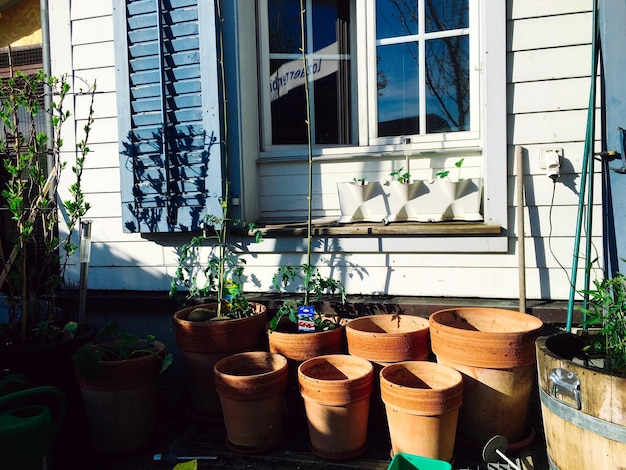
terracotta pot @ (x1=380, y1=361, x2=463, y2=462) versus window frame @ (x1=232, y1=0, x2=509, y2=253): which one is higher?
window frame @ (x1=232, y1=0, x2=509, y2=253)

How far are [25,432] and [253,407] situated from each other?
0.93 m

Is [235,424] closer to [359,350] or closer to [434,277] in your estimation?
[359,350]

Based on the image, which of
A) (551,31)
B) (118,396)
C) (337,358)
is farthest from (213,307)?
(551,31)

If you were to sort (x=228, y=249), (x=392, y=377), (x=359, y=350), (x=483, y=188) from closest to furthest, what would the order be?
1. (x=392, y=377)
2. (x=359, y=350)
3. (x=483, y=188)
4. (x=228, y=249)

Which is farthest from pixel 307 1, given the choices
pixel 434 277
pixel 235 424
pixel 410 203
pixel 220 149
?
pixel 235 424

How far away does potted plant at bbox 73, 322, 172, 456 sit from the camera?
8.20 ft

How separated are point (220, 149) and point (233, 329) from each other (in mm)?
1081

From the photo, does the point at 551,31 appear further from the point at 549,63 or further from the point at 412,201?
the point at 412,201

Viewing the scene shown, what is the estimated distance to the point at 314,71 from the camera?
137 inches

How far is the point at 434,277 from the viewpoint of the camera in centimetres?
290

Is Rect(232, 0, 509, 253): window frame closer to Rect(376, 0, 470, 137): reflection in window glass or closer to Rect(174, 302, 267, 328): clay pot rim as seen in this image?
Rect(376, 0, 470, 137): reflection in window glass

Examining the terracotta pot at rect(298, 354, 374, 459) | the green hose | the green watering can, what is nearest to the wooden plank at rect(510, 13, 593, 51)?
the green hose

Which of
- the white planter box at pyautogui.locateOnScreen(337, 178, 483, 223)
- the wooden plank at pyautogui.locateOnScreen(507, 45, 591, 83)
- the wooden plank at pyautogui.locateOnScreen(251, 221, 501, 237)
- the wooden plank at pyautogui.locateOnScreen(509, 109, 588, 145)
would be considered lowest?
the wooden plank at pyautogui.locateOnScreen(251, 221, 501, 237)

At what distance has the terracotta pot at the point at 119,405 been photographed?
2.52 m
